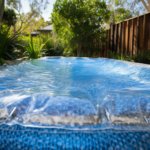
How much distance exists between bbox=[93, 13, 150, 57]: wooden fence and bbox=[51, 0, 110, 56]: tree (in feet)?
2.39

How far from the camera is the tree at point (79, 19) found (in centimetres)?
728

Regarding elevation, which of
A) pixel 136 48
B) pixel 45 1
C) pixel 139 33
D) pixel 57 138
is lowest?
pixel 57 138

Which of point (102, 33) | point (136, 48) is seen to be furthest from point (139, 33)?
point (102, 33)

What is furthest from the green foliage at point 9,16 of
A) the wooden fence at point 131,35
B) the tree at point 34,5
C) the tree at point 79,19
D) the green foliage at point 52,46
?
the wooden fence at point 131,35

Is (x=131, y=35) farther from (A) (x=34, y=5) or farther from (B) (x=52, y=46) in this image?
(A) (x=34, y=5)

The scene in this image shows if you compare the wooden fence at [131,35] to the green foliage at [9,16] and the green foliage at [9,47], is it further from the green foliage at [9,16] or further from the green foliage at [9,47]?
the green foliage at [9,16]

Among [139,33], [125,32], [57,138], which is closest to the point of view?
[57,138]

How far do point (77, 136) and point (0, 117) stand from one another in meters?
0.61

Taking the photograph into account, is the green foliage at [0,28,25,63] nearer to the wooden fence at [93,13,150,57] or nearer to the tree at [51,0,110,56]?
the tree at [51,0,110,56]

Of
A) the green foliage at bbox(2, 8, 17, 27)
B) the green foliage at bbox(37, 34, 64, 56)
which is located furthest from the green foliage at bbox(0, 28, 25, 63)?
the green foliage at bbox(2, 8, 17, 27)

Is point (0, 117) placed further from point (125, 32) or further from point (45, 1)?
point (45, 1)

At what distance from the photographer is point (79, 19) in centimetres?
745

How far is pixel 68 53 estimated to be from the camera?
29.2 feet

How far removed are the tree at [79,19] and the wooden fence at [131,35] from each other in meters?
0.73
